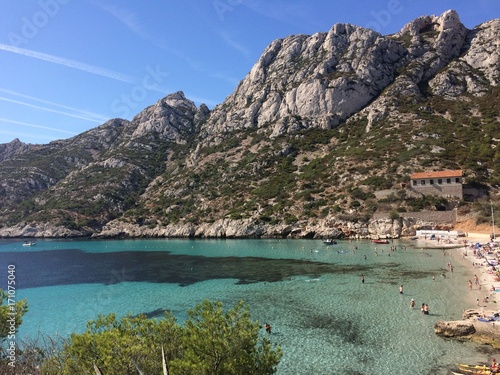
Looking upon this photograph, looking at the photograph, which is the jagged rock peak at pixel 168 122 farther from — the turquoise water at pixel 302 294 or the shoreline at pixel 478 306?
the shoreline at pixel 478 306

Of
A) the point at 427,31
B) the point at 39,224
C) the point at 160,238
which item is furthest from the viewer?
the point at 427,31

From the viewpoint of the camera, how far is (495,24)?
125 meters

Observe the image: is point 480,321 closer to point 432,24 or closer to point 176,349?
point 176,349

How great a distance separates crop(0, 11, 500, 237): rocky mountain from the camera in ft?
280

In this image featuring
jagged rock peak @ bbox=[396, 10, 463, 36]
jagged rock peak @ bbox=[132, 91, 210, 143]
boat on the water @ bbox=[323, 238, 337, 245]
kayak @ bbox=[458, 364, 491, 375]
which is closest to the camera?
kayak @ bbox=[458, 364, 491, 375]

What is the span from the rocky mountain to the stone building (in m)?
2.56

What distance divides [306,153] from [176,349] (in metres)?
108

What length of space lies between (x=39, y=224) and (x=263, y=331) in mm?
128534

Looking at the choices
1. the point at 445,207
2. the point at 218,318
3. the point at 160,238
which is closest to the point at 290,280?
the point at 218,318

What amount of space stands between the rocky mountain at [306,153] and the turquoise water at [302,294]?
21.8 meters

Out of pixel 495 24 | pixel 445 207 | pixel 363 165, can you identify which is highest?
pixel 495 24

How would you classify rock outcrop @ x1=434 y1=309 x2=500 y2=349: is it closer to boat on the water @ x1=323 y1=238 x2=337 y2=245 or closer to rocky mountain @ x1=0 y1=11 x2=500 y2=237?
boat on the water @ x1=323 y1=238 x2=337 y2=245

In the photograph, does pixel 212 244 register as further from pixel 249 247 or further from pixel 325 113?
pixel 325 113

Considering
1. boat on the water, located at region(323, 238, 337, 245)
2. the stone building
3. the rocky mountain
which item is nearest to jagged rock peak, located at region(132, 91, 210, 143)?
the rocky mountain
